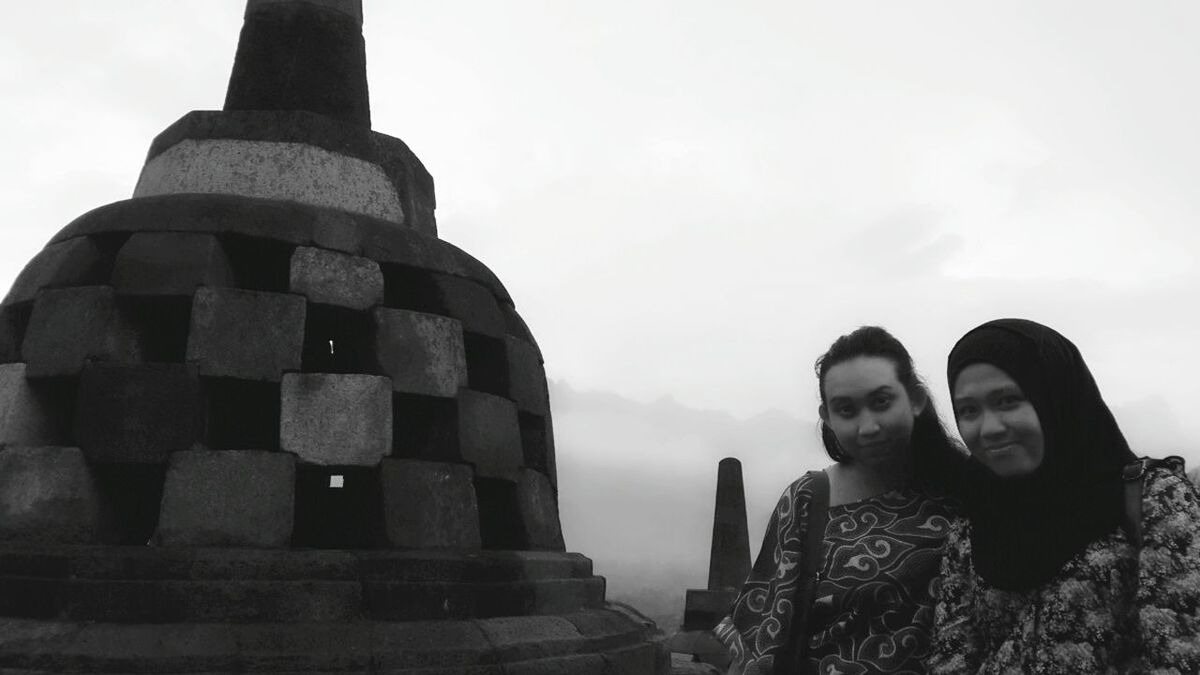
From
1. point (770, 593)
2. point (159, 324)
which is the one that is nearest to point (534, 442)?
point (159, 324)

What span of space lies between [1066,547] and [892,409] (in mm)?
534

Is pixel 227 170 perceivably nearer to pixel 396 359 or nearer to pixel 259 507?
pixel 396 359

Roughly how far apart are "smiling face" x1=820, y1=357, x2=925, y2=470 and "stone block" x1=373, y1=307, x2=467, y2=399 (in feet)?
8.76

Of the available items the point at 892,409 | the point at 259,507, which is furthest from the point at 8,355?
the point at 892,409

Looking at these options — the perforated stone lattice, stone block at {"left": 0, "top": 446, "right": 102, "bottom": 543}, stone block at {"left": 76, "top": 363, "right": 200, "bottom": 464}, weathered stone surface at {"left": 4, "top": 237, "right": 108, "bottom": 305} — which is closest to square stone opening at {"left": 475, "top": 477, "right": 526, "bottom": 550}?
the perforated stone lattice

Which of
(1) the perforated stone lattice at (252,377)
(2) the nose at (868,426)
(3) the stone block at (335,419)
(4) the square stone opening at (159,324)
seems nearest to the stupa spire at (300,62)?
(1) the perforated stone lattice at (252,377)

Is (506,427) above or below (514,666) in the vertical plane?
above

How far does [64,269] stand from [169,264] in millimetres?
640

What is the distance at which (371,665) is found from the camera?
140 inches

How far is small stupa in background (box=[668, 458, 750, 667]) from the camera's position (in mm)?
11094

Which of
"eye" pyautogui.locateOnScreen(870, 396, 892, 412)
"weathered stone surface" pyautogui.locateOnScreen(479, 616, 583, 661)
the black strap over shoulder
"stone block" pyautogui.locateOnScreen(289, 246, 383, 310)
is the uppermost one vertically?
"stone block" pyautogui.locateOnScreen(289, 246, 383, 310)

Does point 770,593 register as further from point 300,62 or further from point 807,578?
point 300,62

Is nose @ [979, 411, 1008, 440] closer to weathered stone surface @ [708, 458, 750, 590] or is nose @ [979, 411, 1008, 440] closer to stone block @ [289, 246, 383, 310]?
stone block @ [289, 246, 383, 310]

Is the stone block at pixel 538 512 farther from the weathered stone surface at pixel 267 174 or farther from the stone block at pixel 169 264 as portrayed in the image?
the stone block at pixel 169 264
